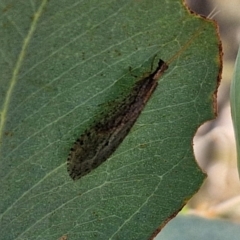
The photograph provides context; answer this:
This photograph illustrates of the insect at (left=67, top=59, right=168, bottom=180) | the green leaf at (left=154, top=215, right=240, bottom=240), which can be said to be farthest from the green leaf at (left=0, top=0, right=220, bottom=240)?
the green leaf at (left=154, top=215, right=240, bottom=240)

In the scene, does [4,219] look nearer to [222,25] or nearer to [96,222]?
[96,222]

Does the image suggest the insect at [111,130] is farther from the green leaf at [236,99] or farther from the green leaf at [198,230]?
the green leaf at [198,230]

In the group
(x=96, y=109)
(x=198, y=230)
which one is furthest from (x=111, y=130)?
(x=198, y=230)

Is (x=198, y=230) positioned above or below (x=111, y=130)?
below

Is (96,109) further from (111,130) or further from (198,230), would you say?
(198,230)

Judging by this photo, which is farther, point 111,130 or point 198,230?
point 198,230

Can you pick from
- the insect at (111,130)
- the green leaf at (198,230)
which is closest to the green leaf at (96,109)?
the insect at (111,130)
